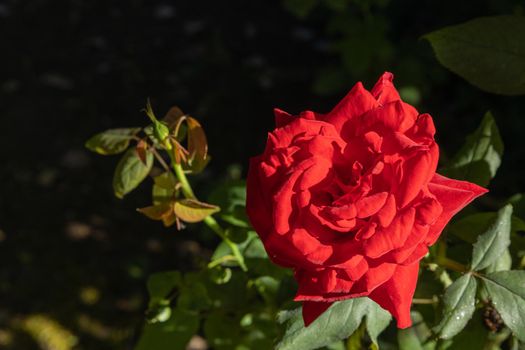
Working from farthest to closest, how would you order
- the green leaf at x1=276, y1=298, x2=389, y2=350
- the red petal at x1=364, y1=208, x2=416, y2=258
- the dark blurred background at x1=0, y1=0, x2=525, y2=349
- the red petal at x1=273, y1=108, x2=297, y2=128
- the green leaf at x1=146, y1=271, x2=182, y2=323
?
the dark blurred background at x1=0, y1=0, x2=525, y2=349
the green leaf at x1=146, y1=271, x2=182, y2=323
the green leaf at x1=276, y1=298, x2=389, y2=350
the red petal at x1=273, y1=108, x2=297, y2=128
the red petal at x1=364, y1=208, x2=416, y2=258

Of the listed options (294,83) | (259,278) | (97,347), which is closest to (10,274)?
(97,347)

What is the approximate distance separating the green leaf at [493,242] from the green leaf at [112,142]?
1.64 feet

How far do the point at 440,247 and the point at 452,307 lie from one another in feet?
0.44

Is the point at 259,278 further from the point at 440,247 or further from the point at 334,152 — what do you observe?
the point at 334,152

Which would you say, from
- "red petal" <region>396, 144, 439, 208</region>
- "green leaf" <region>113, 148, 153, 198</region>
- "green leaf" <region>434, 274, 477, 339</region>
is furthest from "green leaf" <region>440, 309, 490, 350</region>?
"green leaf" <region>113, 148, 153, 198</region>

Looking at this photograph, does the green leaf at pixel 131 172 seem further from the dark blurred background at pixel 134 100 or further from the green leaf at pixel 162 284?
the dark blurred background at pixel 134 100

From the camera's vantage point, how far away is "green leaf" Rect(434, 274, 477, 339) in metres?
0.97

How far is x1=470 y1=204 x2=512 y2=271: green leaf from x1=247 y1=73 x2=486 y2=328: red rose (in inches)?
6.2

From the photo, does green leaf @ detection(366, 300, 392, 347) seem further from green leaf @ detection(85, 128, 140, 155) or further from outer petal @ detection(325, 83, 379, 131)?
green leaf @ detection(85, 128, 140, 155)

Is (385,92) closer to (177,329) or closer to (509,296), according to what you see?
(509,296)

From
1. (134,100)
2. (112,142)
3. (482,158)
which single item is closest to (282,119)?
→ (112,142)

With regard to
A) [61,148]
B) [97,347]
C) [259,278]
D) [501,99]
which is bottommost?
[97,347]

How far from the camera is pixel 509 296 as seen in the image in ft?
3.20

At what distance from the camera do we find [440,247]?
1088 mm
